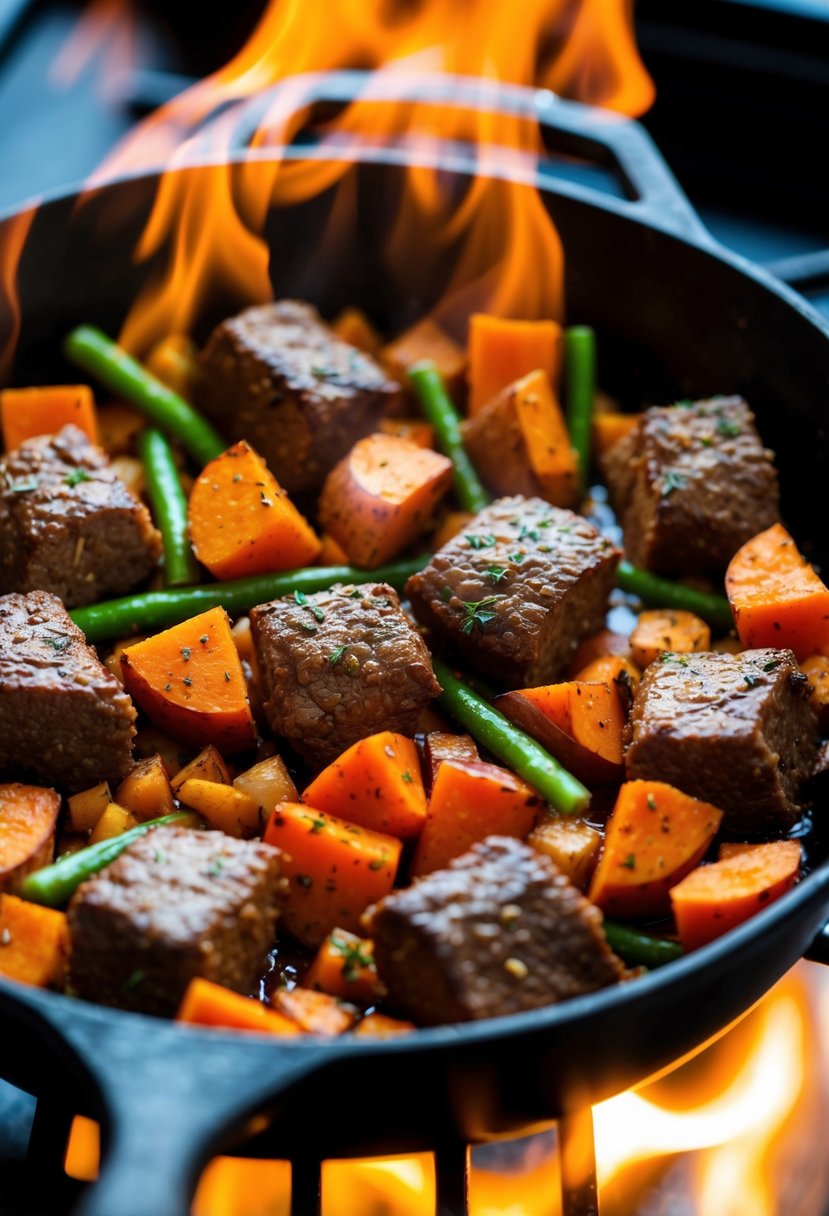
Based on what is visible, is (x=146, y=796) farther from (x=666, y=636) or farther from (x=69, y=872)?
(x=666, y=636)

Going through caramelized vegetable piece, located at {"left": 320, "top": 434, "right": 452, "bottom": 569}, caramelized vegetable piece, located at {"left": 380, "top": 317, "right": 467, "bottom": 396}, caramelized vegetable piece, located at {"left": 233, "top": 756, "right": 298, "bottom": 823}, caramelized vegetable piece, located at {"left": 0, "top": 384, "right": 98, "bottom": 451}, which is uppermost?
caramelized vegetable piece, located at {"left": 380, "top": 317, "right": 467, "bottom": 396}

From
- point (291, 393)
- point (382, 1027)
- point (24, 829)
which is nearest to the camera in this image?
point (382, 1027)

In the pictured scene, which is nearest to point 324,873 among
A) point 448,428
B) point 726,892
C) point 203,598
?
point 726,892

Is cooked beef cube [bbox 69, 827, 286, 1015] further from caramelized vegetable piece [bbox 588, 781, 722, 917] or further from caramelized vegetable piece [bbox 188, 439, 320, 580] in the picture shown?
caramelized vegetable piece [bbox 188, 439, 320, 580]

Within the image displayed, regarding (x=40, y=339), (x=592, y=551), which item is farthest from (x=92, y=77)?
(x=592, y=551)

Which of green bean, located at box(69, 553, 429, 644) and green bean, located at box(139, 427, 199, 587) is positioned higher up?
green bean, located at box(139, 427, 199, 587)

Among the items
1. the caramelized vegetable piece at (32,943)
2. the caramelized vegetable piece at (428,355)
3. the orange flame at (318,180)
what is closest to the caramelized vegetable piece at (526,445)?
the caramelized vegetable piece at (428,355)

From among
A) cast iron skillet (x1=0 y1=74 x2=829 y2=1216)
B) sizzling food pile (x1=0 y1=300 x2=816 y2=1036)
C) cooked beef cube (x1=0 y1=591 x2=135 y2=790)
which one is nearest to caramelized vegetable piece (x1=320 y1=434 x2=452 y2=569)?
sizzling food pile (x1=0 y1=300 x2=816 y2=1036)

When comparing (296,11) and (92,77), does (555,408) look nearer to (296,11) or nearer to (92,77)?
(296,11)
